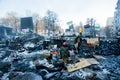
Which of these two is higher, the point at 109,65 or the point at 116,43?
the point at 116,43

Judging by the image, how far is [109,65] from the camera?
32.4 feet

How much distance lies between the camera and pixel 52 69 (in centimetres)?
880

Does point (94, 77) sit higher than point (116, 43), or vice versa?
point (116, 43)

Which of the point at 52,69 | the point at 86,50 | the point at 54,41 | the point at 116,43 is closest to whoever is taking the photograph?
the point at 52,69

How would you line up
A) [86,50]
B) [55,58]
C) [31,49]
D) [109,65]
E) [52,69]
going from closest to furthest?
[52,69], [109,65], [55,58], [86,50], [31,49]

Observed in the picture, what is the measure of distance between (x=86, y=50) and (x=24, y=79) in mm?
7246

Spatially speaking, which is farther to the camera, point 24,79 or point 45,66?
point 45,66

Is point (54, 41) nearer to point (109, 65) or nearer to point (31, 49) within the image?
point (31, 49)

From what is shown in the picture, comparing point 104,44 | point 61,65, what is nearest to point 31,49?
point 104,44

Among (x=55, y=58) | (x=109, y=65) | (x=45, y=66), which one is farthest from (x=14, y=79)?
(x=109, y=65)

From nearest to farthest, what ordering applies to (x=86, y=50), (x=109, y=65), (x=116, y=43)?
(x=109, y=65)
(x=86, y=50)
(x=116, y=43)

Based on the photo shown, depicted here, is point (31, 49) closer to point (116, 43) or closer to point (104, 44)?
point (104, 44)

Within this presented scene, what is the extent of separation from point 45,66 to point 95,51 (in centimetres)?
608

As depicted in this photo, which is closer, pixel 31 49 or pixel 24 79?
pixel 24 79
